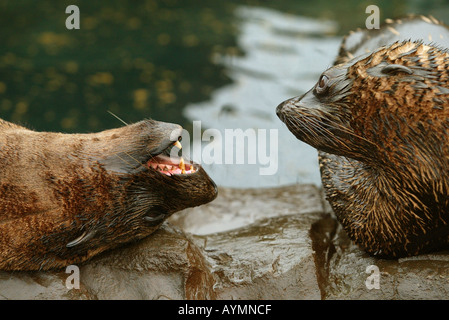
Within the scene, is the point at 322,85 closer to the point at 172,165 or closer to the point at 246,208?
the point at 172,165

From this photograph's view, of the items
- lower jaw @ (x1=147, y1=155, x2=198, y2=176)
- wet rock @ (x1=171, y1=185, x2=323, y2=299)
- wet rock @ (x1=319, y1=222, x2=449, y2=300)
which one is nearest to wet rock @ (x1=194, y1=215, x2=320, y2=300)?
wet rock @ (x1=171, y1=185, x2=323, y2=299)

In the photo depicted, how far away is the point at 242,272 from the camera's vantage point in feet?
16.0

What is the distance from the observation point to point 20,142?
4.71 metres

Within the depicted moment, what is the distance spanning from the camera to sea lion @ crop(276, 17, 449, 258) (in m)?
4.23

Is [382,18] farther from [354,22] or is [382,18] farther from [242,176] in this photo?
[242,176]

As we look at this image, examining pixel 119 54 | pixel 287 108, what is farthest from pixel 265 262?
pixel 119 54

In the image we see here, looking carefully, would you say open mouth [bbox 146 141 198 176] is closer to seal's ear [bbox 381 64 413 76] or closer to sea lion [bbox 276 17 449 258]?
sea lion [bbox 276 17 449 258]

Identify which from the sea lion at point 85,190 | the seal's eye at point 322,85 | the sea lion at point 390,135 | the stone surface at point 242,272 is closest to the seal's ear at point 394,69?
the sea lion at point 390,135

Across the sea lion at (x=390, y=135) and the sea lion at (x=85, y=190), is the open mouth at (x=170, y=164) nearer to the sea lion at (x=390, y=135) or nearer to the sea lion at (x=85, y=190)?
the sea lion at (x=85, y=190)

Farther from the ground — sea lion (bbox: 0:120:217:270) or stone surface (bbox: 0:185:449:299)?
sea lion (bbox: 0:120:217:270)

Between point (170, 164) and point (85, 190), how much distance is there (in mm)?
719

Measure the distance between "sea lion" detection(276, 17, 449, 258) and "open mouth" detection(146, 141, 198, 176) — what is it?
92 centimetres

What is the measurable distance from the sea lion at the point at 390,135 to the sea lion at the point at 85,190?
108 cm

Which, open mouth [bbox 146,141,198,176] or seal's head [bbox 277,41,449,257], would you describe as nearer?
seal's head [bbox 277,41,449,257]
